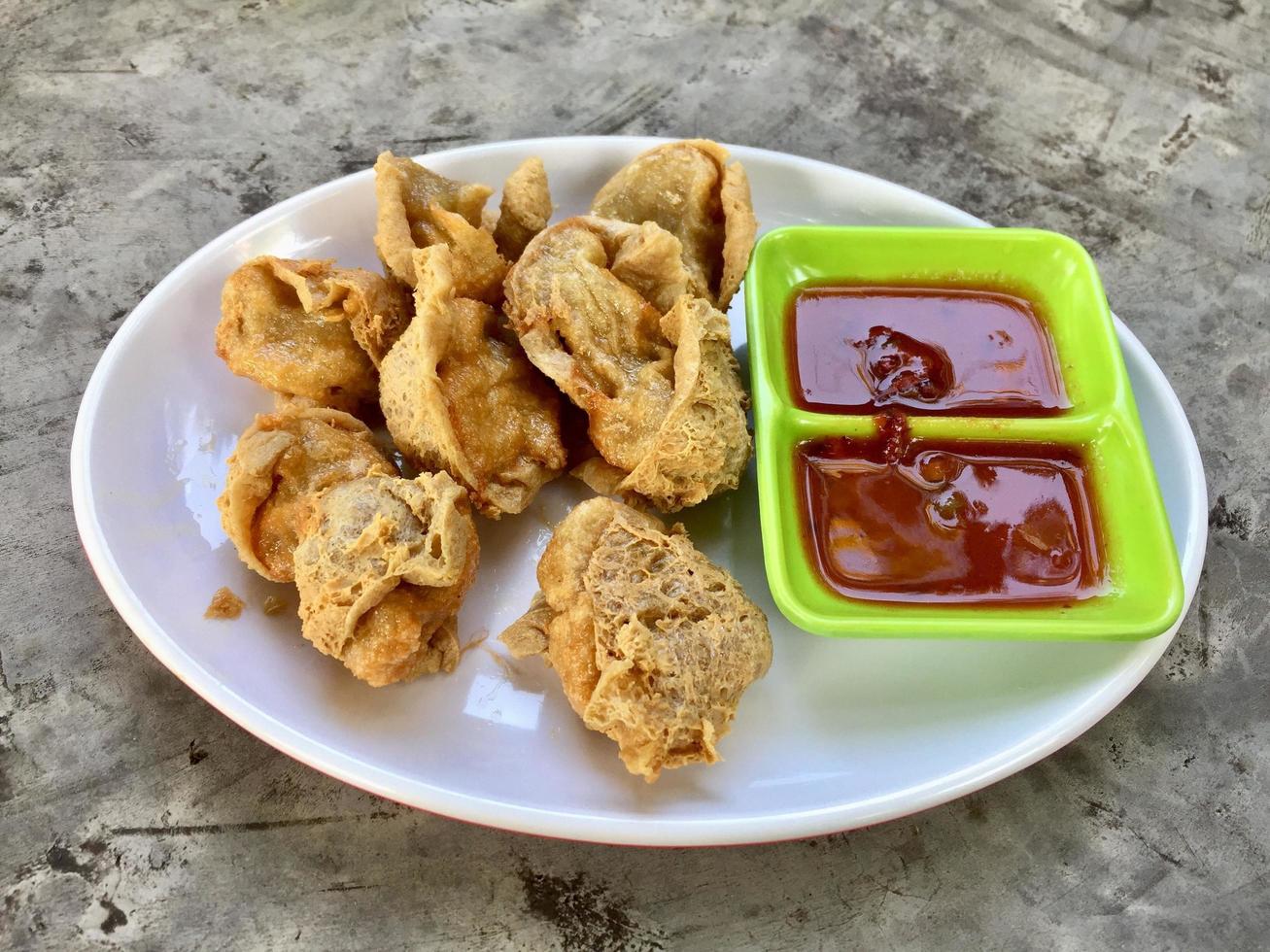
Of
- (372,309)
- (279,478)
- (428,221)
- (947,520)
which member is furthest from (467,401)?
(947,520)

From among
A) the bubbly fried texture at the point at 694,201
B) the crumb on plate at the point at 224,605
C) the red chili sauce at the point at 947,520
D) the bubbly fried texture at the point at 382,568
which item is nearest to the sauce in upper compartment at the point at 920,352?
the red chili sauce at the point at 947,520

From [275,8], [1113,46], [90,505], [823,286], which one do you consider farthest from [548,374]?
[1113,46]

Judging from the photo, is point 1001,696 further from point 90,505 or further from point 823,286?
point 90,505

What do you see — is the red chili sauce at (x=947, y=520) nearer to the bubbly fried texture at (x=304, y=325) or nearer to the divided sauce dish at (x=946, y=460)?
the divided sauce dish at (x=946, y=460)

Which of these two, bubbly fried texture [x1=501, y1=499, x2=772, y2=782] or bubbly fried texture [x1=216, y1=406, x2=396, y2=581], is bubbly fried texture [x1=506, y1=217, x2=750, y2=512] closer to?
bubbly fried texture [x1=501, y1=499, x2=772, y2=782]

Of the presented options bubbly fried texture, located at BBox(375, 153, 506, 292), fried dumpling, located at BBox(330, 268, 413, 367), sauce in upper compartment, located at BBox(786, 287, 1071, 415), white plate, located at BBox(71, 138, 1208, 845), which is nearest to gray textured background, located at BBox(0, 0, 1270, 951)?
white plate, located at BBox(71, 138, 1208, 845)

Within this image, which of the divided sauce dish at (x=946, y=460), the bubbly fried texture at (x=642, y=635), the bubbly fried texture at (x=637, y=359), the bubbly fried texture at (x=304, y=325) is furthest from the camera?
the bubbly fried texture at (x=304, y=325)
